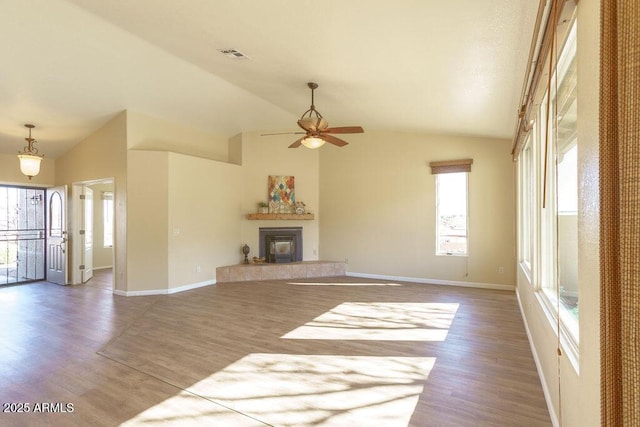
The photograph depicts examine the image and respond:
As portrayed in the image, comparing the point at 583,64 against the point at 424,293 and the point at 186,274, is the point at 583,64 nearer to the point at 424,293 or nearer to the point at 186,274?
the point at 424,293

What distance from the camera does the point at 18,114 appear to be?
5207mm

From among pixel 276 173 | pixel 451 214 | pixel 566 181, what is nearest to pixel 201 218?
pixel 276 173

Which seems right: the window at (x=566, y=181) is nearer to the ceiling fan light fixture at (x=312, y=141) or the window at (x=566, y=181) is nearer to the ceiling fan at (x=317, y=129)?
the ceiling fan at (x=317, y=129)

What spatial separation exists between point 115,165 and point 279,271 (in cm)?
381

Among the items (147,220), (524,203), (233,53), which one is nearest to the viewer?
(233,53)

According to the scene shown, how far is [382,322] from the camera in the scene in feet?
13.9

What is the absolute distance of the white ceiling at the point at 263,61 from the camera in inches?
107

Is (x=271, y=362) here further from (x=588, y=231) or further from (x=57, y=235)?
(x=57, y=235)

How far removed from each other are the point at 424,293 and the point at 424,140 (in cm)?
314

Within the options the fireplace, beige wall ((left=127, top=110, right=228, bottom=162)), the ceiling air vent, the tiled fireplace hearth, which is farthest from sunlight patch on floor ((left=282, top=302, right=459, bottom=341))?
beige wall ((left=127, top=110, right=228, bottom=162))

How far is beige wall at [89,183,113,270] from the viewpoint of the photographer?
8.59m

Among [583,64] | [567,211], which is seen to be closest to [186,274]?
[567,211]

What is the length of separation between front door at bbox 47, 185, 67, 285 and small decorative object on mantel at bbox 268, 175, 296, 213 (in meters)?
4.27

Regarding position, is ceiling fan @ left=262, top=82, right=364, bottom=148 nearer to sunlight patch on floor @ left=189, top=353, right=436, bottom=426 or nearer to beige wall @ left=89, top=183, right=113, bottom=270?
sunlight patch on floor @ left=189, top=353, right=436, bottom=426
